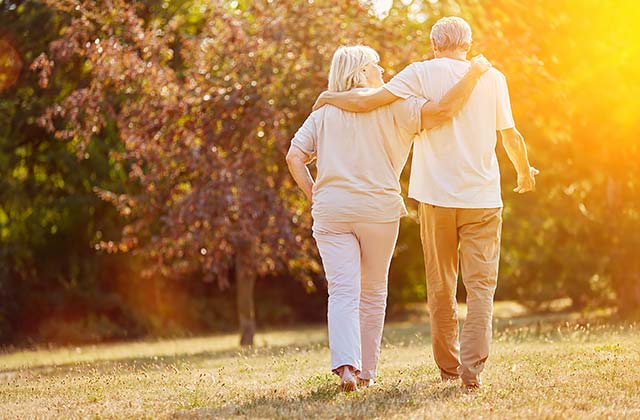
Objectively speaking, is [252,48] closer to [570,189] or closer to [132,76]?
[132,76]

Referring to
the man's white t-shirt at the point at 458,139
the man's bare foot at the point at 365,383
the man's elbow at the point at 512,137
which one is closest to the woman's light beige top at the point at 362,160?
the man's white t-shirt at the point at 458,139

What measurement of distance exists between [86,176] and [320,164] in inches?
502

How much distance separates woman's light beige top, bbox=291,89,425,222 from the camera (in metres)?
5.65

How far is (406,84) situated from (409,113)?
0.55 ft

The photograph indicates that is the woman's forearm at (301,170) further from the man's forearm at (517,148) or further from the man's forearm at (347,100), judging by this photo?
the man's forearm at (517,148)

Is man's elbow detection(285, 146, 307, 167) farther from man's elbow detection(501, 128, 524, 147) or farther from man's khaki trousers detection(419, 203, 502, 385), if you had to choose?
man's elbow detection(501, 128, 524, 147)

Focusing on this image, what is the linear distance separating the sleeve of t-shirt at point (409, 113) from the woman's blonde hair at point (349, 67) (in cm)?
26

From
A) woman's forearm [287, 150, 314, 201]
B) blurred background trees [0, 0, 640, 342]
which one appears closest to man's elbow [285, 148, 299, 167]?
woman's forearm [287, 150, 314, 201]

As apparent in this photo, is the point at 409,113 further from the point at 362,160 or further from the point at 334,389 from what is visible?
the point at 334,389

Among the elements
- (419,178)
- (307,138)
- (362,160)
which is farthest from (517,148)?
(307,138)

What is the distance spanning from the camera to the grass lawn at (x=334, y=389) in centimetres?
506

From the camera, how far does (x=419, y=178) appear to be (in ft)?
18.9

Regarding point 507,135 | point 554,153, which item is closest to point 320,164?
point 507,135

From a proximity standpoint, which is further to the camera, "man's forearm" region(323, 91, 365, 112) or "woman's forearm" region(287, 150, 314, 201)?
"woman's forearm" region(287, 150, 314, 201)
